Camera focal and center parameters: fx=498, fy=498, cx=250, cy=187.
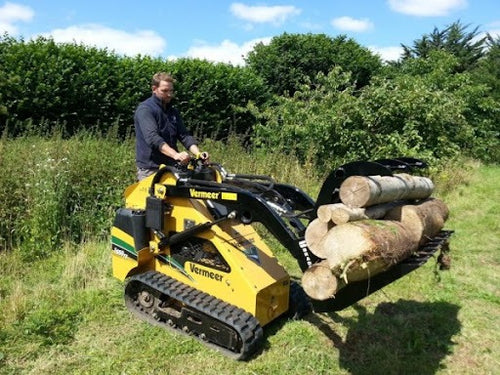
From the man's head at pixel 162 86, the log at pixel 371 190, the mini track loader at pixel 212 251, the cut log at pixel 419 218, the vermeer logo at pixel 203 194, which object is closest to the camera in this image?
the log at pixel 371 190

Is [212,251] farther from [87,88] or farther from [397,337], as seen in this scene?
[87,88]

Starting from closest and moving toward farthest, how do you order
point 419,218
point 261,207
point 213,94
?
point 419,218
point 261,207
point 213,94

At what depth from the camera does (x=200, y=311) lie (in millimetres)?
4383

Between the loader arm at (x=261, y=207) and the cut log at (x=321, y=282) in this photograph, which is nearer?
the cut log at (x=321, y=282)

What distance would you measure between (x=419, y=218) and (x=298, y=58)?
53.9ft

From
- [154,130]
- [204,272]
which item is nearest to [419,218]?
[204,272]

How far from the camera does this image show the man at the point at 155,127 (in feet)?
16.7

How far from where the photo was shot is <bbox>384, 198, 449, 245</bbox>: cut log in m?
3.72

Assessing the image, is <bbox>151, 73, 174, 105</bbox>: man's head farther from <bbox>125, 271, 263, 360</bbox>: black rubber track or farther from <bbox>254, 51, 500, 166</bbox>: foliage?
<bbox>254, 51, 500, 166</bbox>: foliage

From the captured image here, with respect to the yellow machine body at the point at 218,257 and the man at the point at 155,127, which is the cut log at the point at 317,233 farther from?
the man at the point at 155,127

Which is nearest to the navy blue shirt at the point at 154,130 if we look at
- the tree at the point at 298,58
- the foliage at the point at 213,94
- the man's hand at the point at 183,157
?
the man's hand at the point at 183,157

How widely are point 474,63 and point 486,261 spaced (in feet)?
93.0

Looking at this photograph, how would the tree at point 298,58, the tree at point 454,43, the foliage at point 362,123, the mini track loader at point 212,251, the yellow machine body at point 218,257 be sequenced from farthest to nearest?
the tree at point 454,43, the tree at point 298,58, the foliage at point 362,123, the yellow machine body at point 218,257, the mini track loader at point 212,251

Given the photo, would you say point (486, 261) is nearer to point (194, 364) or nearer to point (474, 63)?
point (194, 364)
